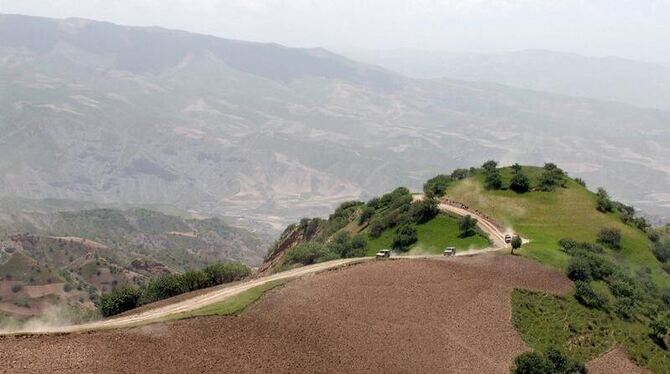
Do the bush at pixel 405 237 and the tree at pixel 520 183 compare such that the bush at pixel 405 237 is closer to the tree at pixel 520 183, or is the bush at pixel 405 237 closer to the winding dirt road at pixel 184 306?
the winding dirt road at pixel 184 306

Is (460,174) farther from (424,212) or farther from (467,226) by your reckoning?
(467,226)

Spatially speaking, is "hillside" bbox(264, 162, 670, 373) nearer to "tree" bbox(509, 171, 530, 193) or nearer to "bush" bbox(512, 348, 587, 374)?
"tree" bbox(509, 171, 530, 193)

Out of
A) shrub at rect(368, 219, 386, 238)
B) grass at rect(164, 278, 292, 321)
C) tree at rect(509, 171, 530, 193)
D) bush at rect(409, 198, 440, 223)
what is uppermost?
tree at rect(509, 171, 530, 193)

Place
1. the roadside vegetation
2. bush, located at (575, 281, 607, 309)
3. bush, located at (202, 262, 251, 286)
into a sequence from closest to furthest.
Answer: bush, located at (575, 281, 607, 309) < the roadside vegetation < bush, located at (202, 262, 251, 286)

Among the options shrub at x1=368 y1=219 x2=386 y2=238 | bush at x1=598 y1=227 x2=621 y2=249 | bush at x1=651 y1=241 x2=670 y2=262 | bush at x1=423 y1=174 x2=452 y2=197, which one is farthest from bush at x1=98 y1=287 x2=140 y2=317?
bush at x1=651 y1=241 x2=670 y2=262

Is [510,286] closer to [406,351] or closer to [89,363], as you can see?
[406,351]

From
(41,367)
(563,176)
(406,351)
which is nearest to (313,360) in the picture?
(406,351)

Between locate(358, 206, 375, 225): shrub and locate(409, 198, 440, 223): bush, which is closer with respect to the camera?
locate(409, 198, 440, 223): bush
